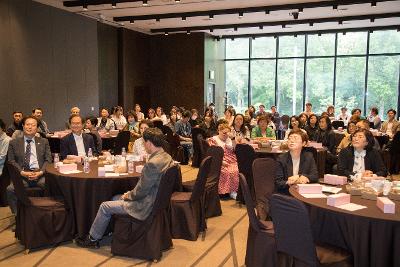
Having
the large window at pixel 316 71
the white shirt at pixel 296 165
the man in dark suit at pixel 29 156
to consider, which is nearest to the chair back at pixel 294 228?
the white shirt at pixel 296 165

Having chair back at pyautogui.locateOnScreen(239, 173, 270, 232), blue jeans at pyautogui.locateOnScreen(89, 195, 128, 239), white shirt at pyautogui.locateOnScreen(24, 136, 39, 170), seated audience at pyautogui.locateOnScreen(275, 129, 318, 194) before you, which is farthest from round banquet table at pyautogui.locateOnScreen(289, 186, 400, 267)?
white shirt at pyautogui.locateOnScreen(24, 136, 39, 170)

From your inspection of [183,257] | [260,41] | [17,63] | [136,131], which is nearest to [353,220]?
[183,257]

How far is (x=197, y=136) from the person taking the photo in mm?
8977

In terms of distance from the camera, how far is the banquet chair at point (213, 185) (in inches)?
209

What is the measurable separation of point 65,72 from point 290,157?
8.71m

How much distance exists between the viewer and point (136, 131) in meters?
9.76

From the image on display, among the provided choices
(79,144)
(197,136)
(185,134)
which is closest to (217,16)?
(185,134)

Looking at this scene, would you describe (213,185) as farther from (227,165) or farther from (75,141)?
(75,141)

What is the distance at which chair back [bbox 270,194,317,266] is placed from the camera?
107 inches

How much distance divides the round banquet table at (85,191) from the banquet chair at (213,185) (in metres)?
1.12

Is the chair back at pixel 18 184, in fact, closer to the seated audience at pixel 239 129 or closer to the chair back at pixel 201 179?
the chair back at pixel 201 179

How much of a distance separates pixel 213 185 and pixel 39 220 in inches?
86.8

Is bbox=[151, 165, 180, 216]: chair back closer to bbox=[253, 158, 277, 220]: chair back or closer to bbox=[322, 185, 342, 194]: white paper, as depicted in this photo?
bbox=[253, 158, 277, 220]: chair back

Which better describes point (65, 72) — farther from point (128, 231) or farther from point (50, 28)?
point (128, 231)
